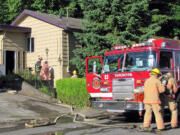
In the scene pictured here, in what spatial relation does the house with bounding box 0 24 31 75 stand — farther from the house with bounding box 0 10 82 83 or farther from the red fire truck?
the red fire truck

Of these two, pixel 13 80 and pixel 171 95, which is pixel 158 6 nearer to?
pixel 13 80

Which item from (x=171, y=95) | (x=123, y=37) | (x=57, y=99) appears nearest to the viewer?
(x=171, y=95)

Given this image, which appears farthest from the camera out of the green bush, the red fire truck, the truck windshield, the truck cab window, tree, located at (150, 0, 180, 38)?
tree, located at (150, 0, 180, 38)

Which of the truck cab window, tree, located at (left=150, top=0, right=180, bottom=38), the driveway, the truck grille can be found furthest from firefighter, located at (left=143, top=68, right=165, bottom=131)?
tree, located at (left=150, top=0, right=180, bottom=38)

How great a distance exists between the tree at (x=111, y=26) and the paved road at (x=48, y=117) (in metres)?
4.74

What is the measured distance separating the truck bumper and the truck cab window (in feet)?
5.58

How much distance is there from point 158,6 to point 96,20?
46.9 feet

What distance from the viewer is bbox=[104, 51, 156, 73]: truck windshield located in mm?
10805

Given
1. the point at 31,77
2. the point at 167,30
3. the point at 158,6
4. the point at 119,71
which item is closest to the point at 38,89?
the point at 31,77

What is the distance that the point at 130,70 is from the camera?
11234 mm

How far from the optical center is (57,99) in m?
16.8

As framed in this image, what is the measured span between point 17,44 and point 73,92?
812 centimetres

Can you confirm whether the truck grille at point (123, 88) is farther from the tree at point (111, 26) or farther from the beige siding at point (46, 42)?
the beige siding at point (46, 42)

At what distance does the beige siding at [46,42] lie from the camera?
814 inches
